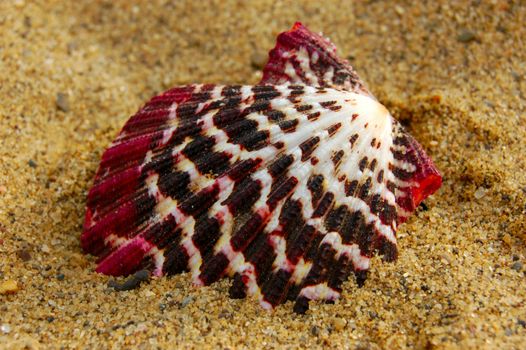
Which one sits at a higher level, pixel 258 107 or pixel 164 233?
pixel 258 107

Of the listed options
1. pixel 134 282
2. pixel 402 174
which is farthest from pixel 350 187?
pixel 134 282

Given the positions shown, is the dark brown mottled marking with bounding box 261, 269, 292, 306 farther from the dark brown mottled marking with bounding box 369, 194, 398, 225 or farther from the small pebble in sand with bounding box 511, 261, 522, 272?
the small pebble in sand with bounding box 511, 261, 522, 272

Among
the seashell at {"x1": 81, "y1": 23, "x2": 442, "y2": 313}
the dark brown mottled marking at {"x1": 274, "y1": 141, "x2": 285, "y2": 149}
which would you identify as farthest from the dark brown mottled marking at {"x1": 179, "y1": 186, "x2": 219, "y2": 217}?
the dark brown mottled marking at {"x1": 274, "y1": 141, "x2": 285, "y2": 149}

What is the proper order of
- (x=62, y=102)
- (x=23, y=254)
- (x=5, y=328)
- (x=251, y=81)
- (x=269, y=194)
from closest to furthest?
(x=5, y=328)
(x=269, y=194)
(x=23, y=254)
(x=62, y=102)
(x=251, y=81)

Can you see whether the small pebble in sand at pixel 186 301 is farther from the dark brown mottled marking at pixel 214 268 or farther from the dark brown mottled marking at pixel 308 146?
the dark brown mottled marking at pixel 308 146

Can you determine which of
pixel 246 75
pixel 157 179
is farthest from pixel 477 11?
pixel 157 179

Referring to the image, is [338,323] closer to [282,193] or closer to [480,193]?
[282,193]

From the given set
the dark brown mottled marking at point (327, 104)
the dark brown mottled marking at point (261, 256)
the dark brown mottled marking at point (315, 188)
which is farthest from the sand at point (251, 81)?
the dark brown mottled marking at point (327, 104)

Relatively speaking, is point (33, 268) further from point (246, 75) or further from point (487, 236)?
point (487, 236)
